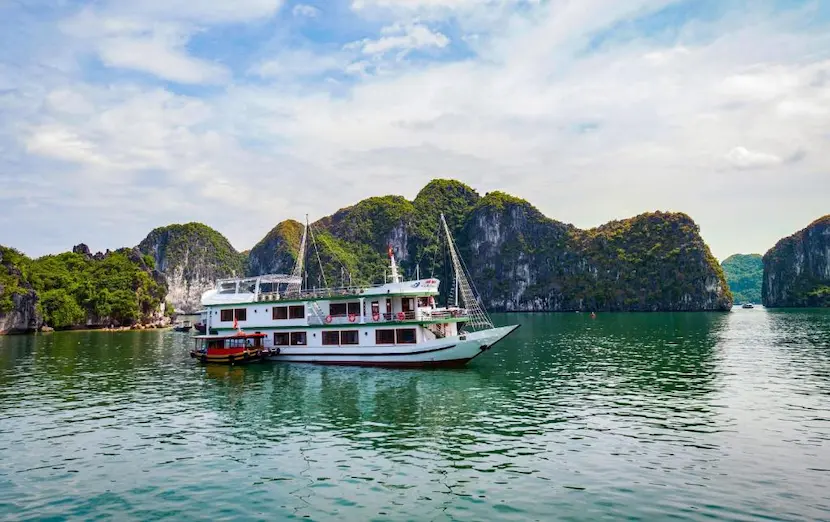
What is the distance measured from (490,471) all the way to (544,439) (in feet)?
14.3

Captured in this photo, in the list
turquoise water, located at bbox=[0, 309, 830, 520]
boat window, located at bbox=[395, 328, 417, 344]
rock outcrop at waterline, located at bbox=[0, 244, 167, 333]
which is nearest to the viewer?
turquoise water, located at bbox=[0, 309, 830, 520]

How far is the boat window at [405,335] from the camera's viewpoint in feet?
129

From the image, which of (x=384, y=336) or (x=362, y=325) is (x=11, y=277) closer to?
(x=362, y=325)

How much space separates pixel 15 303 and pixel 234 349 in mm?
74945

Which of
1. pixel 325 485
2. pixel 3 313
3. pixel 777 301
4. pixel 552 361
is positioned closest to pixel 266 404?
pixel 325 485

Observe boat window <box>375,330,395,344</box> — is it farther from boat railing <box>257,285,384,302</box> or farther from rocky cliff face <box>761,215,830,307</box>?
rocky cliff face <box>761,215,830,307</box>

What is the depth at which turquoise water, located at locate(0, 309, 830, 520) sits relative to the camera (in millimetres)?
14289

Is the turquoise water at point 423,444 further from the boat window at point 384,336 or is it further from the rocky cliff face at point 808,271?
the rocky cliff face at point 808,271

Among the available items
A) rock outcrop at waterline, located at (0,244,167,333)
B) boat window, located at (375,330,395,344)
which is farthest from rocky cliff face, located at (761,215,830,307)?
rock outcrop at waterline, located at (0,244,167,333)

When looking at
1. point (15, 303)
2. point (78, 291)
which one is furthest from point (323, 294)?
point (78, 291)

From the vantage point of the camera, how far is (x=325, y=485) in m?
15.7

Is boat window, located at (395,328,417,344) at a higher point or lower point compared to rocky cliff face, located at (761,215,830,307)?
lower

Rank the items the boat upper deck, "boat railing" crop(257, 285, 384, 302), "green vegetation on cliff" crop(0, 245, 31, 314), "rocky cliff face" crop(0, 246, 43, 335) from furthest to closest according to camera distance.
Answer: "rocky cliff face" crop(0, 246, 43, 335)
"green vegetation on cliff" crop(0, 245, 31, 314)
"boat railing" crop(257, 285, 384, 302)
the boat upper deck

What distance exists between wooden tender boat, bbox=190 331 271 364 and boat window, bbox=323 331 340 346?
5266 millimetres
